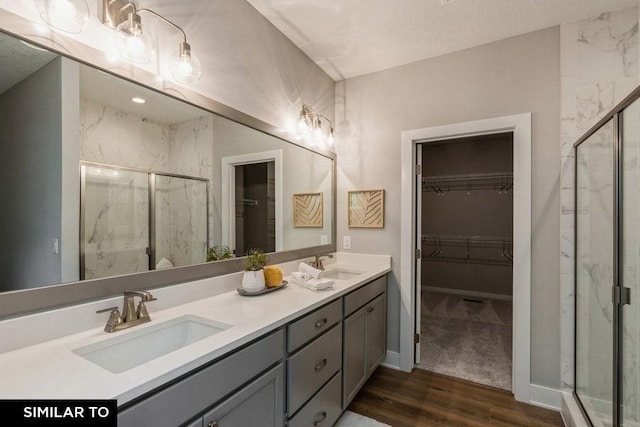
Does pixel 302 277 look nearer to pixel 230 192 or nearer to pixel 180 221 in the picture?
pixel 230 192

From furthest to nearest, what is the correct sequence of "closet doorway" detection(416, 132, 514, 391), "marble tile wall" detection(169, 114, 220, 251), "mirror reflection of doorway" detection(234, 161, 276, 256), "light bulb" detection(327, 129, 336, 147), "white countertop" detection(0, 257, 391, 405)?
1. "closet doorway" detection(416, 132, 514, 391)
2. "light bulb" detection(327, 129, 336, 147)
3. "mirror reflection of doorway" detection(234, 161, 276, 256)
4. "marble tile wall" detection(169, 114, 220, 251)
5. "white countertop" detection(0, 257, 391, 405)

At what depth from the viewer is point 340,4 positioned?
1957 mm

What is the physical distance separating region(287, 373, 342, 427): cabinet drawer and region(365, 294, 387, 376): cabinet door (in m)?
0.51

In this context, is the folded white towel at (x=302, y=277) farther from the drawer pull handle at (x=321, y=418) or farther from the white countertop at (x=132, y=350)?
the drawer pull handle at (x=321, y=418)

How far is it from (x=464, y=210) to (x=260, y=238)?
4.08m

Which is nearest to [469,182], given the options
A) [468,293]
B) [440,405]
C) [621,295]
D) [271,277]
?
[468,293]

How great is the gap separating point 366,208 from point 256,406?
75.6 inches

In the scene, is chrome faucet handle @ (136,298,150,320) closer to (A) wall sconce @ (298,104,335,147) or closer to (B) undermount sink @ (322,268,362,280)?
(B) undermount sink @ (322,268,362,280)

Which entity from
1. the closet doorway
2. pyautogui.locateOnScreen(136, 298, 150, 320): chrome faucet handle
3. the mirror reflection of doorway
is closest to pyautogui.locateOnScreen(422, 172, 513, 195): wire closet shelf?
the closet doorway

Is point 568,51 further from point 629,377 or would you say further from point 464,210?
point 464,210

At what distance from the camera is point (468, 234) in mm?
5023

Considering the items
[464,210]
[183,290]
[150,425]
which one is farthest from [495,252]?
[150,425]

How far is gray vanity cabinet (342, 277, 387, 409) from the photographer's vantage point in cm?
198

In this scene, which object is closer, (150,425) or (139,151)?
(150,425)
